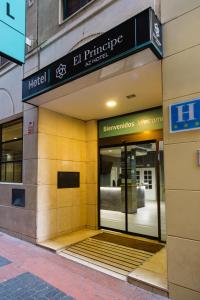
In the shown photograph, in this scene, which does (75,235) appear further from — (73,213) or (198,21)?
(198,21)

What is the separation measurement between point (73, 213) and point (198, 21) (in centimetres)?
463

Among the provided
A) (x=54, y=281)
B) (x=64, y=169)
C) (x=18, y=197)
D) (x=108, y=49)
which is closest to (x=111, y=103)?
(x=108, y=49)

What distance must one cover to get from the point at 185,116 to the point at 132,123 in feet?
8.19

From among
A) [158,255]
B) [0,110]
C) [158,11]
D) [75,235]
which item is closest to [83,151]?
[75,235]

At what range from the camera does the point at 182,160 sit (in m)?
2.84

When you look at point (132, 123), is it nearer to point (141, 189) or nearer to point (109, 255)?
point (141, 189)

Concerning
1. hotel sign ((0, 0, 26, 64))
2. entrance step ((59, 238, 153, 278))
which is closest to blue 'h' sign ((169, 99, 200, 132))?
entrance step ((59, 238, 153, 278))

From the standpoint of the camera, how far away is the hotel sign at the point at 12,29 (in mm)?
3349

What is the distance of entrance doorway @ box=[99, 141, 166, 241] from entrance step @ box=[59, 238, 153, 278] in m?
0.89

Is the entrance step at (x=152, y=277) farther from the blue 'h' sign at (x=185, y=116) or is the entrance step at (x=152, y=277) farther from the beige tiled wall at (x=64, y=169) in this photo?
the beige tiled wall at (x=64, y=169)

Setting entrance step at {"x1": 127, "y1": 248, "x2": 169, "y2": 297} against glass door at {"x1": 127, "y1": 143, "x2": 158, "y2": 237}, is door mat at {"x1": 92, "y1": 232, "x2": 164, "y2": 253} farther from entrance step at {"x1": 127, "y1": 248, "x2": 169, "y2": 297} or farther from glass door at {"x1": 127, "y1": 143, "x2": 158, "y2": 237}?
entrance step at {"x1": 127, "y1": 248, "x2": 169, "y2": 297}

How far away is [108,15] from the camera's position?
3.83 m

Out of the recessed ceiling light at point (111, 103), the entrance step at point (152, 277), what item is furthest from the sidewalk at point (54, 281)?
the recessed ceiling light at point (111, 103)

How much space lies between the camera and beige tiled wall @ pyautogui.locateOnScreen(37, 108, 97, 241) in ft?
16.3
